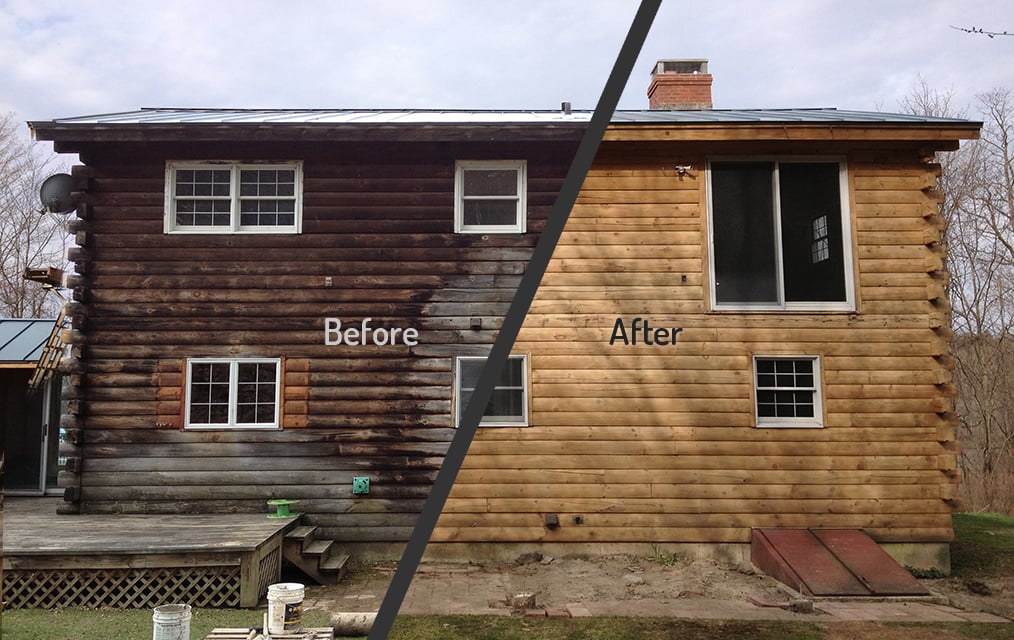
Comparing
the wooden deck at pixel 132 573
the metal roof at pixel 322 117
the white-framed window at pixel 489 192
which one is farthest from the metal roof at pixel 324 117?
the wooden deck at pixel 132 573

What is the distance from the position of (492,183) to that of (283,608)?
4.25 metres

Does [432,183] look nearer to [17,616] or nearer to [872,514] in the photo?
[17,616]

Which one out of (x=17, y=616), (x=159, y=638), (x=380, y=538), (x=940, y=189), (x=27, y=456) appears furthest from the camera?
(x=27, y=456)

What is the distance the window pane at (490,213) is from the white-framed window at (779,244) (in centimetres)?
435

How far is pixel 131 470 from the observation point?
219 inches

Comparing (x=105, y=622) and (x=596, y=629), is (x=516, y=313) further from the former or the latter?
(x=105, y=622)

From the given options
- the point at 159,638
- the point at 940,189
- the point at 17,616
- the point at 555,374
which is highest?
the point at 940,189

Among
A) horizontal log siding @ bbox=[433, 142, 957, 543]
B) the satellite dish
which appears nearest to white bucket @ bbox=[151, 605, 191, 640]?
horizontal log siding @ bbox=[433, 142, 957, 543]

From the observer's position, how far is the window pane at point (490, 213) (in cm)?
583

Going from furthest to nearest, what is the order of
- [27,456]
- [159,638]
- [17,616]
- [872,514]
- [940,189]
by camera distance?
[27,456], [17,616], [159,638], [940,189], [872,514]

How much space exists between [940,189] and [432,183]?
15.3 ft

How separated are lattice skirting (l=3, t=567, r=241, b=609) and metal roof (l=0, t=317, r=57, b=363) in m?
3.41

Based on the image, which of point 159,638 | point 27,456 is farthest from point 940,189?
point 27,456

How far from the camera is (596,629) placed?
141 centimetres
